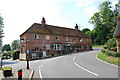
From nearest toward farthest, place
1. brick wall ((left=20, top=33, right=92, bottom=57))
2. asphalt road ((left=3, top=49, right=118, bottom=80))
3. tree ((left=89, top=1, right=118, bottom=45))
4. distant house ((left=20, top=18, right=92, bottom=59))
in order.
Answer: asphalt road ((left=3, top=49, right=118, bottom=80)) → brick wall ((left=20, top=33, right=92, bottom=57)) → distant house ((left=20, top=18, right=92, bottom=59)) → tree ((left=89, top=1, right=118, bottom=45))

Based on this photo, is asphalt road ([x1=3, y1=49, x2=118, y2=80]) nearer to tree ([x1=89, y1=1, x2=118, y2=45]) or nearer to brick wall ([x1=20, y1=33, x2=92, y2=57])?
brick wall ([x1=20, y1=33, x2=92, y2=57])

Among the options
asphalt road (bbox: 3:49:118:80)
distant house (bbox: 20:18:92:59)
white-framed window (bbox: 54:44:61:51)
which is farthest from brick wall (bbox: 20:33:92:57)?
asphalt road (bbox: 3:49:118:80)

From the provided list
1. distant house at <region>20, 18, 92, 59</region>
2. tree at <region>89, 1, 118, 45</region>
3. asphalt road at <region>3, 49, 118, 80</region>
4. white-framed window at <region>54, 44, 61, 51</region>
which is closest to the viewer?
asphalt road at <region>3, 49, 118, 80</region>

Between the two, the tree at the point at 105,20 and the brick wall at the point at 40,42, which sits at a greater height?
the tree at the point at 105,20

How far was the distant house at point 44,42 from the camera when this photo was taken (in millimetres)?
28842

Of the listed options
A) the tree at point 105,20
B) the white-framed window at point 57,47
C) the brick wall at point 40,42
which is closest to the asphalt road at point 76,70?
the brick wall at point 40,42

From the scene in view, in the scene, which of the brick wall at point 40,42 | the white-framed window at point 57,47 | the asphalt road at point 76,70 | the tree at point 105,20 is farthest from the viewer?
the tree at point 105,20

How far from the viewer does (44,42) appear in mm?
31422

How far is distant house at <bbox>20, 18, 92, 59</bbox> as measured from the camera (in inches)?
1136

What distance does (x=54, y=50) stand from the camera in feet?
108

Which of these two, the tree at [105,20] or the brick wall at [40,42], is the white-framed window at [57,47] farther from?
the tree at [105,20]

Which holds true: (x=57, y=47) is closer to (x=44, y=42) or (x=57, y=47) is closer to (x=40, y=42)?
(x=44, y=42)

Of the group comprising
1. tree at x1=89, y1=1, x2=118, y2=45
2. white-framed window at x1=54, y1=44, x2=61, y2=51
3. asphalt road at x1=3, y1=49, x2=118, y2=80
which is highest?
tree at x1=89, y1=1, x2=118, y2=45

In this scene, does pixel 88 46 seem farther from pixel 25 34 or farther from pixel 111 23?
pixel 25 34
